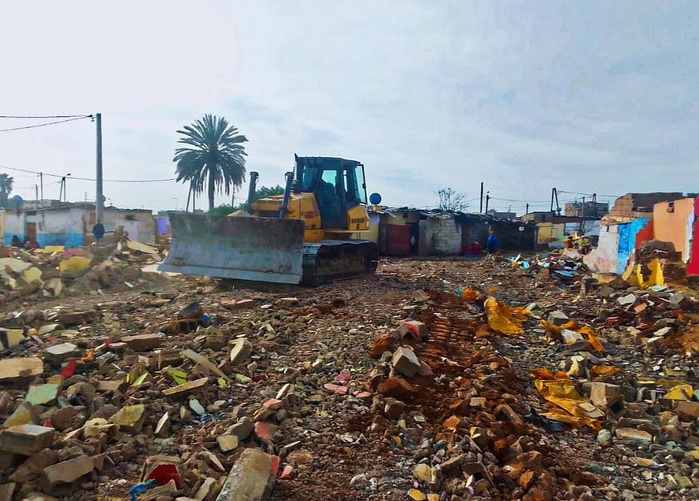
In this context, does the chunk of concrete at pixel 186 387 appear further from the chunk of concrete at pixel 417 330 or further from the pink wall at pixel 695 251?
the pink wall at pixel 695 251

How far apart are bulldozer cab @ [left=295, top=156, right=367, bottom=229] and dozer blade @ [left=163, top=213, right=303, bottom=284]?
1.95 m

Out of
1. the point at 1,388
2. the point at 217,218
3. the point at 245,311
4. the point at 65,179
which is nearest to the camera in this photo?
the point at 1,388

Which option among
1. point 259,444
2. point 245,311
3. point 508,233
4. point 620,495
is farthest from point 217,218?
point 508,233

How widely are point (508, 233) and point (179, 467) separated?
92.3ft

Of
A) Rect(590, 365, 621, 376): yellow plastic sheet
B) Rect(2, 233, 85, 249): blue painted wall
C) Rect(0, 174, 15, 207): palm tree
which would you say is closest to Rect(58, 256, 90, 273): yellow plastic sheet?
Rect(590, 365, 621, 376): yellow plastic sheet

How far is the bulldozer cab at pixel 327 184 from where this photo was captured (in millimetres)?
11219

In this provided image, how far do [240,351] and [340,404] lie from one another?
1.40 meters

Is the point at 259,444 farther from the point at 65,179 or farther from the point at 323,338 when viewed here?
the point at 65,179

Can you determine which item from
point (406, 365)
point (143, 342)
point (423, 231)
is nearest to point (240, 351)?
point (143, 342)

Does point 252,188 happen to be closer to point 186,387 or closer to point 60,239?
point 186,387

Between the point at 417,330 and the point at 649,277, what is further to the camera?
the point at 649,277

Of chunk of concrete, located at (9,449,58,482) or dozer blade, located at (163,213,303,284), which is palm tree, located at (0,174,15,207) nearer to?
dozer blade, located at (163,213,303,284)

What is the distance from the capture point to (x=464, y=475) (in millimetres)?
3193

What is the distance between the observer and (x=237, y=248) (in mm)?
9719
